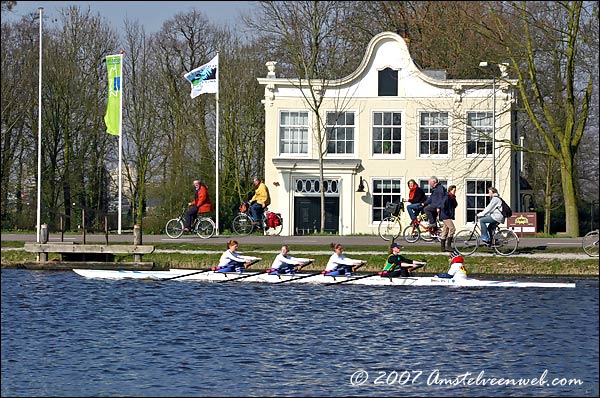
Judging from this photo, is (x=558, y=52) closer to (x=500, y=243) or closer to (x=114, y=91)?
(x=500, y=243)

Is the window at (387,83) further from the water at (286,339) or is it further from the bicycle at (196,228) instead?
the water at (286,339)

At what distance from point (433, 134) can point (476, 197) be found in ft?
11.0

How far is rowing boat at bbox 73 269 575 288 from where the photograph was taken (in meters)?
28.6

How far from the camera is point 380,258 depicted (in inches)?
1303

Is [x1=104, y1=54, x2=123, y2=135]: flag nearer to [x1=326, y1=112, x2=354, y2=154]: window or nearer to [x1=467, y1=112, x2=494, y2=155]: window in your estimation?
[x1=326, y1=112, x2=354, y2=154]: window

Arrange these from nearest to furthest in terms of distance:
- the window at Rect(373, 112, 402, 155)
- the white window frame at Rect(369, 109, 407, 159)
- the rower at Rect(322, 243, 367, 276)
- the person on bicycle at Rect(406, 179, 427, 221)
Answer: the rower at Rect(322, 243, 367, 276) → the person on bicycle at Rect(406, 179, 427, 221) → the white window frame at Rect(369, 109, 407, 159) → the window at Rect(373, 112, 402, 155)

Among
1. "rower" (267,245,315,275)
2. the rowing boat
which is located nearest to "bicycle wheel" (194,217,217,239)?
the rowing boat

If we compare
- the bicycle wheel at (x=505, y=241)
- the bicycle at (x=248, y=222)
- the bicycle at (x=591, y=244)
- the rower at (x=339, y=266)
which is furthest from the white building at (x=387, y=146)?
the rower at (x=339, y=266)

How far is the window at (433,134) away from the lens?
4784 cm

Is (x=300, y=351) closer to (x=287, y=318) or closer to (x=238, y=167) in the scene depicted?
(x=287, y=318)

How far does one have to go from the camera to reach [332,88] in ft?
158

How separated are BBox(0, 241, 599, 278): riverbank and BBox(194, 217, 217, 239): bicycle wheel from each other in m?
2.68

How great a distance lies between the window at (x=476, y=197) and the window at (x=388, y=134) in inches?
139

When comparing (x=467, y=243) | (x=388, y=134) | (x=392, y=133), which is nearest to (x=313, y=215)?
(x=388, y=134)
